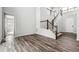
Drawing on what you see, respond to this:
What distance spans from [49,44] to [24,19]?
26.3 inches

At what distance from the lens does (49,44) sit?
1529mm

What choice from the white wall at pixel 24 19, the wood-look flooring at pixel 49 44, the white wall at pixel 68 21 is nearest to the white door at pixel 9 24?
the white wall at pixel 24 19

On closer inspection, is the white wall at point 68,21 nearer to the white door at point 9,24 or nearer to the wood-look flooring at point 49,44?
the wood-look flooring at point 49,44

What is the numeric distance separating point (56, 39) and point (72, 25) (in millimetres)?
392

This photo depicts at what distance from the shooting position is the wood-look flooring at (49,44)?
4.88 ft

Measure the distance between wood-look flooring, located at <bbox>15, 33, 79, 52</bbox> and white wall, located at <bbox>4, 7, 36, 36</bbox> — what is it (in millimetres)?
117

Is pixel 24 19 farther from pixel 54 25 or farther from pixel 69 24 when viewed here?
pixel 69 24

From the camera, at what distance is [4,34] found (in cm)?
150

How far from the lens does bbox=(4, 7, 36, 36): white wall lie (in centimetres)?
152

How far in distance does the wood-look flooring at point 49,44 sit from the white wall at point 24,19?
12 centimetres

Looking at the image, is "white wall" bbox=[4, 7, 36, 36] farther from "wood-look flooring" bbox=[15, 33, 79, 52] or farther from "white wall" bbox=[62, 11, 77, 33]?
"white wall" bbox=[62, 11, 77, 33]

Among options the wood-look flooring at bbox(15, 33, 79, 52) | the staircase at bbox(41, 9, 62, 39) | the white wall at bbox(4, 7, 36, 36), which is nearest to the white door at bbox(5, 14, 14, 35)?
the white wall at bbox(4, 7, 36, 36)

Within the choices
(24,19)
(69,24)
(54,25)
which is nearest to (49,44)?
(54,25)
